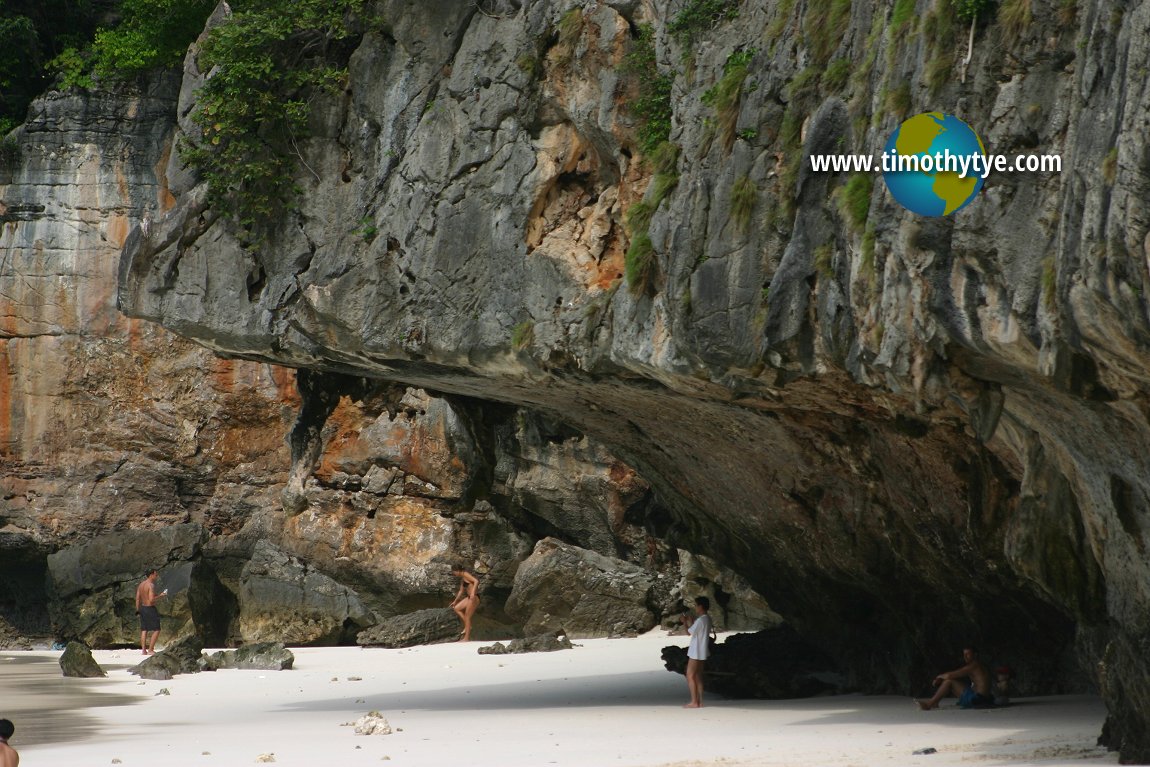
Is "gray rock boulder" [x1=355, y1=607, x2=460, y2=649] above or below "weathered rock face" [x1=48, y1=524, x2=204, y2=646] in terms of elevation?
below

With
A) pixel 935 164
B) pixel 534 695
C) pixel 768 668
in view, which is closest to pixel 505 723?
pixel 534 695

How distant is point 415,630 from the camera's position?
22.8 meters

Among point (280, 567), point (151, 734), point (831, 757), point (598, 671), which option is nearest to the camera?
point (831, 757)

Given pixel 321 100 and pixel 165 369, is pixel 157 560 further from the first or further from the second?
pixel 321 100

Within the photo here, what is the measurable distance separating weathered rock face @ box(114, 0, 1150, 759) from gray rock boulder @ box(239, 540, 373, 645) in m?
8.96

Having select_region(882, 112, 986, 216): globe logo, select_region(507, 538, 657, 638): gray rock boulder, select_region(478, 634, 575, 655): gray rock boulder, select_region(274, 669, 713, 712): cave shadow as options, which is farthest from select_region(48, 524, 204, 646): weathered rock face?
select_region(882, 112, 986, 216): globe logo

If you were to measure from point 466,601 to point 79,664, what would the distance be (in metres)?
6.40

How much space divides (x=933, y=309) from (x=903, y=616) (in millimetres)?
6302

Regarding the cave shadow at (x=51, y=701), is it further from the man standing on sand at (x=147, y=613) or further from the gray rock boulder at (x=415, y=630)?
the gray rock boulder at (x=415, y=630)

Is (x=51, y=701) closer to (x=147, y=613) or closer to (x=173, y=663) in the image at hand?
(x=173, y=663)

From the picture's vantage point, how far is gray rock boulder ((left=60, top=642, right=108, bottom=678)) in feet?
63.3

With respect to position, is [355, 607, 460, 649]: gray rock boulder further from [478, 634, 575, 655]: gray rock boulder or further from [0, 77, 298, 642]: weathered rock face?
[0, 77, 298, 642]: weathered rock face

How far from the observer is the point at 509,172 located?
12.4 meters

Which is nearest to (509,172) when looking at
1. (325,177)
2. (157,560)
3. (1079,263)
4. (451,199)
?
(451,199)
